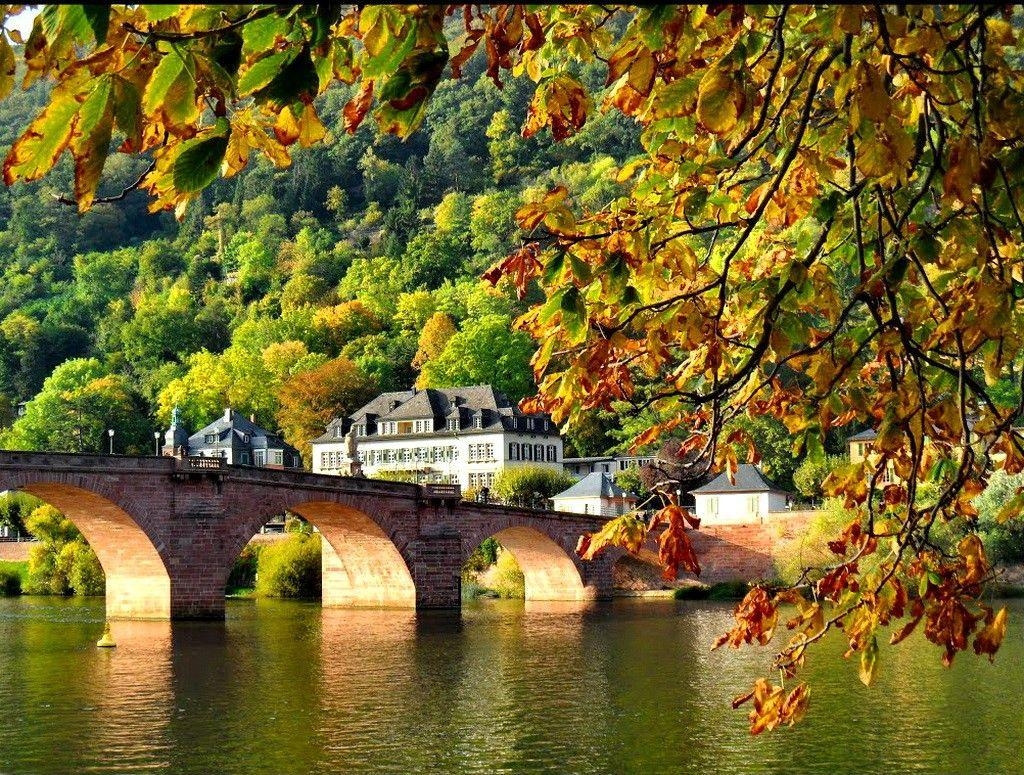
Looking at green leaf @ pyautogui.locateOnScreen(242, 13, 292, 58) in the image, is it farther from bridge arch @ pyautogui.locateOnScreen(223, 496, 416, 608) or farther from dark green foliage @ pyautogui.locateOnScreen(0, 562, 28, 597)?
dark green foliage @ pyautogui.locateOnScreen(0, 562, 28, 597)

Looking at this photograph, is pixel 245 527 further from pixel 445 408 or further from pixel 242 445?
pixel 242 445

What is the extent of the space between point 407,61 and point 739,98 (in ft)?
3.78

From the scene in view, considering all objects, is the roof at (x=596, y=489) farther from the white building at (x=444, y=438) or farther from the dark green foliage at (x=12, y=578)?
the dark green foliage at (x=12, y=578)

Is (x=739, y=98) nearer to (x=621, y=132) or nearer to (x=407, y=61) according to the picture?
(x=407, y=61)

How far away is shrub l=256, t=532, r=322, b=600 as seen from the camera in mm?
62500

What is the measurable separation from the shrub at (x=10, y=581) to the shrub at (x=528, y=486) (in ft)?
77.9

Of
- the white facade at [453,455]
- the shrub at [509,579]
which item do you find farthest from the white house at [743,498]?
the white facade at [453,455]

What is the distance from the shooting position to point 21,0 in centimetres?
306

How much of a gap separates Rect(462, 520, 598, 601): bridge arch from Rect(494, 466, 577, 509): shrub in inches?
532

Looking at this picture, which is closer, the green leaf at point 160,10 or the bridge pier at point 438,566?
the green leaf at point 160,10

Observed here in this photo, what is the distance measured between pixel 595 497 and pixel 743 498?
6.93 meters

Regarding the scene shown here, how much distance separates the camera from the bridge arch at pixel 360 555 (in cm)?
5288

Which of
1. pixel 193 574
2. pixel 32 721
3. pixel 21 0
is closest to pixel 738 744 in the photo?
pixel 32 721

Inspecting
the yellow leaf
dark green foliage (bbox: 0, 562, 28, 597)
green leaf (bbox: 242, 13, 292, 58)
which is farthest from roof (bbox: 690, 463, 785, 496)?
green leaf (bbox: 242, 13, 292, 58)
